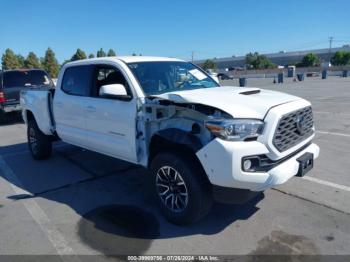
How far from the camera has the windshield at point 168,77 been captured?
4.36 m

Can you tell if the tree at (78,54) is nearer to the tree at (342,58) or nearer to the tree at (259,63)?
the tree at (259,63)

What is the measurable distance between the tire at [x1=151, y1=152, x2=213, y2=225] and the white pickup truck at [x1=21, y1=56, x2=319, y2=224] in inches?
0.4

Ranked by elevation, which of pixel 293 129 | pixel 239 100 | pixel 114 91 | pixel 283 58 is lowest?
pixel 293 129

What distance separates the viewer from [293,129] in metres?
3.58

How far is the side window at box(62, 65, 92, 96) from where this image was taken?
5.11m

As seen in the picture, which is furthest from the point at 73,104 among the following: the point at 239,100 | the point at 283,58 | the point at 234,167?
the point at 283,58

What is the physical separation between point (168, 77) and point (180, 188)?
178 cm

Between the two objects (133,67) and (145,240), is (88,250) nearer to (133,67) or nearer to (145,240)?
(145,240)

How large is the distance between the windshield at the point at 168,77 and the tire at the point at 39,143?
10.1 feet

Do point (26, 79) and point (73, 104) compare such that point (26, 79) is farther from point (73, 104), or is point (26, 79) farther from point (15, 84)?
point (73, 104)

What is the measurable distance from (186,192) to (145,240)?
68 centimetres

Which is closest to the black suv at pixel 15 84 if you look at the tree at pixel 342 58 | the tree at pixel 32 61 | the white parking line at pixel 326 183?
the white parking line at pixel 326 183

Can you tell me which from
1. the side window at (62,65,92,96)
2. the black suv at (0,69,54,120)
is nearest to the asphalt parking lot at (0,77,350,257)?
the side window at (62,65,92,96)

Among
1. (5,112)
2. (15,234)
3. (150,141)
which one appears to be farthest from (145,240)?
(5,112)
